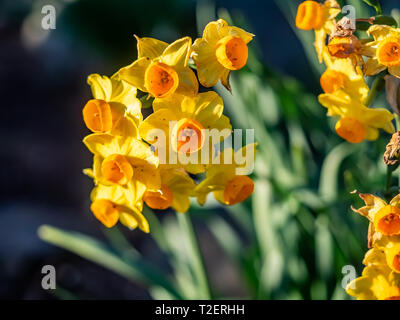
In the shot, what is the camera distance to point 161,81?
1.69 feet

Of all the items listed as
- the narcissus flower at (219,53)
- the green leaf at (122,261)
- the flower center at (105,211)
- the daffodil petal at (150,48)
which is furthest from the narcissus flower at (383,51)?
the green leaf at (122,261)

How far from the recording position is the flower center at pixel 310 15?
0.59 metres

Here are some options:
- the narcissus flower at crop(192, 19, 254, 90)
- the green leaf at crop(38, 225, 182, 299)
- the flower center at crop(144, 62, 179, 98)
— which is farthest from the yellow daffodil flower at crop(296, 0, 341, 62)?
the green leaf at crop(38, 225, 182, 299)

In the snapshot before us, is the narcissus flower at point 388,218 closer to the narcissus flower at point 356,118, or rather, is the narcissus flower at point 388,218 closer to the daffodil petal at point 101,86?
the narcissus flower at point 356,118

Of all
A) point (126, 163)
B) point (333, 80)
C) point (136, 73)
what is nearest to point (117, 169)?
point (126, 163)

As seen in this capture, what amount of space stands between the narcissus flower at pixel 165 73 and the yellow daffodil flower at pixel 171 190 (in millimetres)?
100

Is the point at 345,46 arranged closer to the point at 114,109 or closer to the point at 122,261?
the point at 114,109

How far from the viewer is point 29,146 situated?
1954 mm

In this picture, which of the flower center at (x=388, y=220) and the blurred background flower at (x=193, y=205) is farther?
the blurred background flower at (x=193, y=205)

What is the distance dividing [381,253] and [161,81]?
0.34 metres

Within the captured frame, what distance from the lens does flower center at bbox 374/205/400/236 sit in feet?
1.71

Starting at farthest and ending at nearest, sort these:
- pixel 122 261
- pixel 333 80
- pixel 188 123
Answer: pixel 122 261 < pixel 333 80 < pixel 188 123

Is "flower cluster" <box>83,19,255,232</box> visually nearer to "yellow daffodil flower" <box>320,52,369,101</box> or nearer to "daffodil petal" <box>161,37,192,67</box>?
"daffodil petal" <box>161,37,192,67</box>

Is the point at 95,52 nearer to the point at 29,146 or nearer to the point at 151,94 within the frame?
the point at 29,146
